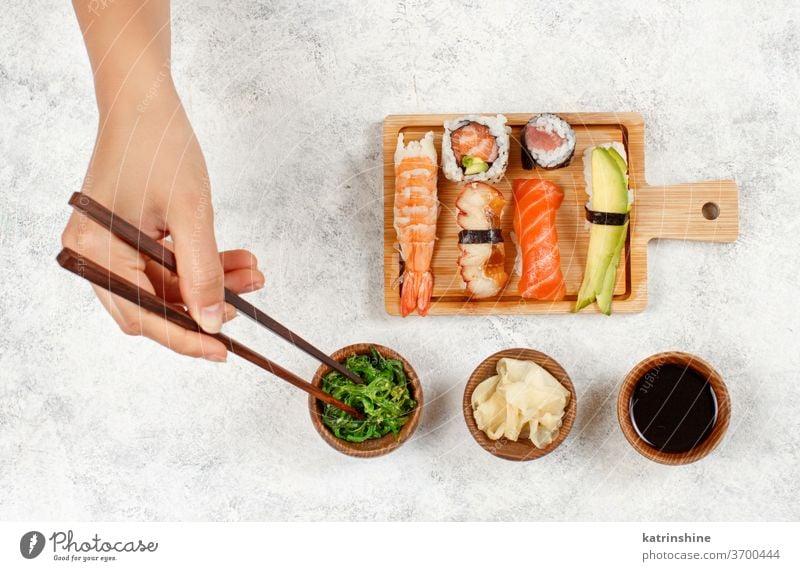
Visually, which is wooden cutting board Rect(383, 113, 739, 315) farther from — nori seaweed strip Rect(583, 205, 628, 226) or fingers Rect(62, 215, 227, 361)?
fingers Rect(62, 215, 227, 361)

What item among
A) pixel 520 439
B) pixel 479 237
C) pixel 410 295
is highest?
pixel 479 237

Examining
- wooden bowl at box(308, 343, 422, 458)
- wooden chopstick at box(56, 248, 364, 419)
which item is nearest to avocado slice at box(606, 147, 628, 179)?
wooden bowl at box(308, 343, 422, 458)

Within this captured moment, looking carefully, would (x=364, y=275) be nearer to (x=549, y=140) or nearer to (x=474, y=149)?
(x=474, y=149)

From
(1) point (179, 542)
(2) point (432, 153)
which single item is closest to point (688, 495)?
(2) point (432, 153)

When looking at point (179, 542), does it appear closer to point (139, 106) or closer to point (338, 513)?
point (338, 513)

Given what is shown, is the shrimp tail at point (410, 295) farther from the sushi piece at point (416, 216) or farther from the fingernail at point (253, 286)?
the fingernail at point (253, 286)

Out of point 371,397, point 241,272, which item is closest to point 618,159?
point 371,397
